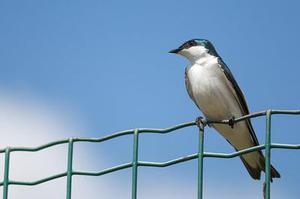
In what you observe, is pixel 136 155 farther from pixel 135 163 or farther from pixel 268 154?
pixel 268 154

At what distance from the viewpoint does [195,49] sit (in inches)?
296

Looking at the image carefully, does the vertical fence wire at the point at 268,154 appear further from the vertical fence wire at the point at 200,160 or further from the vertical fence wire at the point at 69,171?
the vertical fence wire at the point at 69,171

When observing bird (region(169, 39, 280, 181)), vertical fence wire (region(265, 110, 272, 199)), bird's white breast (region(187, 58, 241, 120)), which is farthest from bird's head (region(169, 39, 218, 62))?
vertical fence wire (region(265, 110, 272, 199))

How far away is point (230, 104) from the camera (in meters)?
6.86

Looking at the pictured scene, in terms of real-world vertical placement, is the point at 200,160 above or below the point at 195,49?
below

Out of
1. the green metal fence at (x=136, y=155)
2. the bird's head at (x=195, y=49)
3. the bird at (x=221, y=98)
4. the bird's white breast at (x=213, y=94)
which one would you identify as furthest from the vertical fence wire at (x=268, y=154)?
the bird's head at (x=195, y=49)

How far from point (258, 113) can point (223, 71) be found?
8.62ft

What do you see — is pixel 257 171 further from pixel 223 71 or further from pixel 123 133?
pixel 123 133

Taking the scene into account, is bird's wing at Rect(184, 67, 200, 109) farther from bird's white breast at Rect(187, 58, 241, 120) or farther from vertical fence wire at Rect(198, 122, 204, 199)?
vertical fence wire at Rect(198, 122, 204, 199)

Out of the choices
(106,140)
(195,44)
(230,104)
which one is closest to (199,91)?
(230,104)

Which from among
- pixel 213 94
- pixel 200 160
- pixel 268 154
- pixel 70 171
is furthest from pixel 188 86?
pixel 268 154

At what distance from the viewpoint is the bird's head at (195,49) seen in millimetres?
7359

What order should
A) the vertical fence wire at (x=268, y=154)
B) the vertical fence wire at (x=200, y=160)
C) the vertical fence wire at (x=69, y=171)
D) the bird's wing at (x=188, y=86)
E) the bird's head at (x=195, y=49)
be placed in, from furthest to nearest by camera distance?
the bird's head at (x=195, y=49)
the bird's wing at (x=188, y=86)
the vertical fence wire at (x=69, y=171)
the vertical fence wire at (x=200, y=160)
the vertical fence wire at (x=268, y=154)

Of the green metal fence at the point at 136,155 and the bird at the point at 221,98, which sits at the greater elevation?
the bird at the point at 221,98
